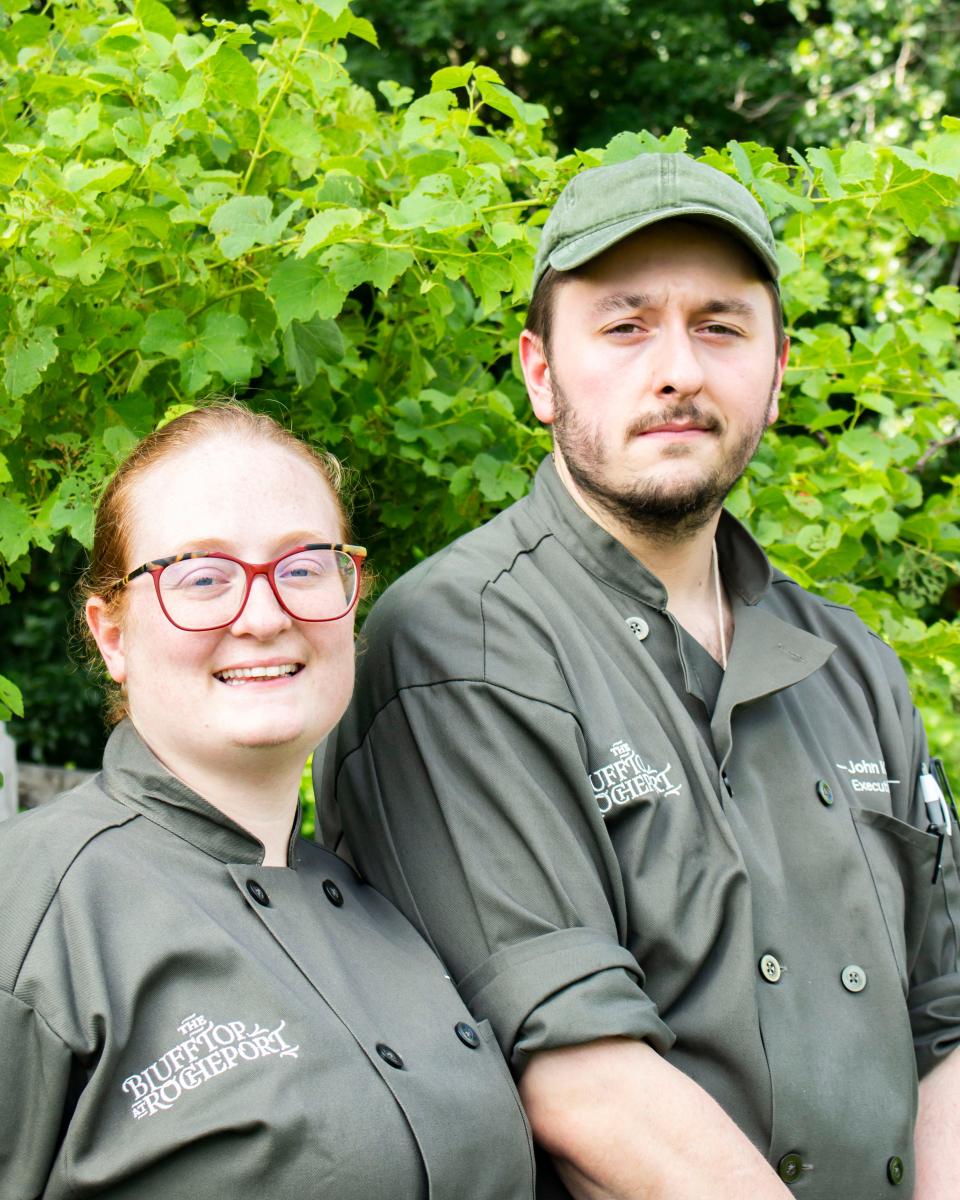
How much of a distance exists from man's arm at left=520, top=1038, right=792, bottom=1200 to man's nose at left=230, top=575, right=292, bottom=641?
751 millimetres

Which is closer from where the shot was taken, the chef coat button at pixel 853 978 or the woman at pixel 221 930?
the woman at pixel 221 930

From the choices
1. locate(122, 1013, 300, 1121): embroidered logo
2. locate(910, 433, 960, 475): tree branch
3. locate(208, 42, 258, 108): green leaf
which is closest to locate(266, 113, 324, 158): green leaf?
locate(208, 42, 258, 108): green leaf

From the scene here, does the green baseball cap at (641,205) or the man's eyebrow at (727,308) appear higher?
the green baseball cap at (641,205)

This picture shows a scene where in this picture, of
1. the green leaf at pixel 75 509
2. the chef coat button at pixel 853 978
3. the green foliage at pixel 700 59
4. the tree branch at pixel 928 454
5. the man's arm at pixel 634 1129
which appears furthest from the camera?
the green foliage at pixel 700 59

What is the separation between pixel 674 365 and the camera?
253 cm

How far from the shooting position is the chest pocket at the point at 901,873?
2.62 metres

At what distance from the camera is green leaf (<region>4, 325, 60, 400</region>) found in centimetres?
248

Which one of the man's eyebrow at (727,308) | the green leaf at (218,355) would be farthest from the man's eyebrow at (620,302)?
the green leaf at (218,355)

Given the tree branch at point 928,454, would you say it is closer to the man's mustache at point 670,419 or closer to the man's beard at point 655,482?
the man's beard at point 655,482

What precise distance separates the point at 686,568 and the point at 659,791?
1.90 ft

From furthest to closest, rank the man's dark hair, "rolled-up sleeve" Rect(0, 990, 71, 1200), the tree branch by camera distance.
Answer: the tree branch
the man's dark hair
"rolled-up sleeve" Rect(0, 990, 71, 1200)

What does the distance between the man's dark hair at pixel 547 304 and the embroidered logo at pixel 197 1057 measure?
1.44m

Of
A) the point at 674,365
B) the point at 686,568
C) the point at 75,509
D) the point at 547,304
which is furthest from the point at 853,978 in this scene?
the point at 75,509

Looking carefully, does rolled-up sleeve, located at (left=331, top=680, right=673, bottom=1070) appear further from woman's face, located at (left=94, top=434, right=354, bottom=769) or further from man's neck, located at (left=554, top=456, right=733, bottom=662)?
man's neck, located at (left=554, top=456, right=733, bottom=662)
